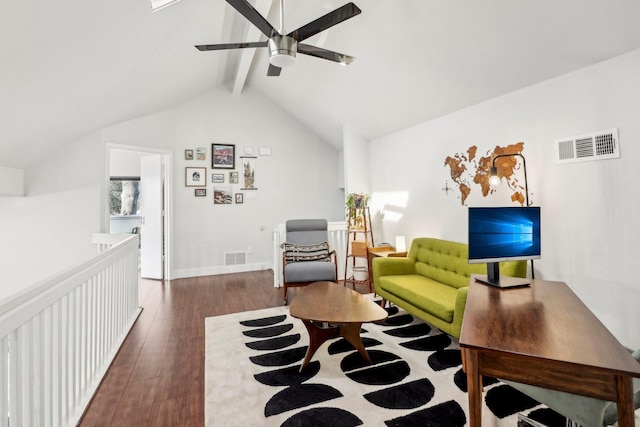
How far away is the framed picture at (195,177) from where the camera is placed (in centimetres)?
517

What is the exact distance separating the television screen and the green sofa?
1.15 feet

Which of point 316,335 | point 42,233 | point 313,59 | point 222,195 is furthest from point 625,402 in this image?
point 42,233

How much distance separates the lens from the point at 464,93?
3.14 m

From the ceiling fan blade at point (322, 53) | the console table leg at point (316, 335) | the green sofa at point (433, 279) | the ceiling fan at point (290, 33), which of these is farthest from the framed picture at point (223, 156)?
the console table leg at point (316, 335)

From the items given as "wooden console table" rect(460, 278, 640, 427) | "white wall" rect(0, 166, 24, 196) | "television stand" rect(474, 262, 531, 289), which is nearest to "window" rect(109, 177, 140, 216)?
"white wall" rect(0, 166, 24, 196)

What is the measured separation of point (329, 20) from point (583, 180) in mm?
2285

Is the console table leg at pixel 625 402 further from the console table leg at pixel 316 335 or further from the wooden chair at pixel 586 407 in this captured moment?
the console table leg at pixel 316 335

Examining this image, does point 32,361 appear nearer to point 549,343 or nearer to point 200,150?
point 549,343

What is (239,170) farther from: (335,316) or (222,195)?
(335,316)

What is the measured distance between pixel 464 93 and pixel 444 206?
127cm

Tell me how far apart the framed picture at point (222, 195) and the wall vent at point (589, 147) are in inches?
185

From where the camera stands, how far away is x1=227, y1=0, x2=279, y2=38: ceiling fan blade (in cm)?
185

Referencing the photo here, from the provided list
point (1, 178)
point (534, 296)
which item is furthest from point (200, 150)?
point (534, 296)

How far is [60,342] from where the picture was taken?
162 cm
